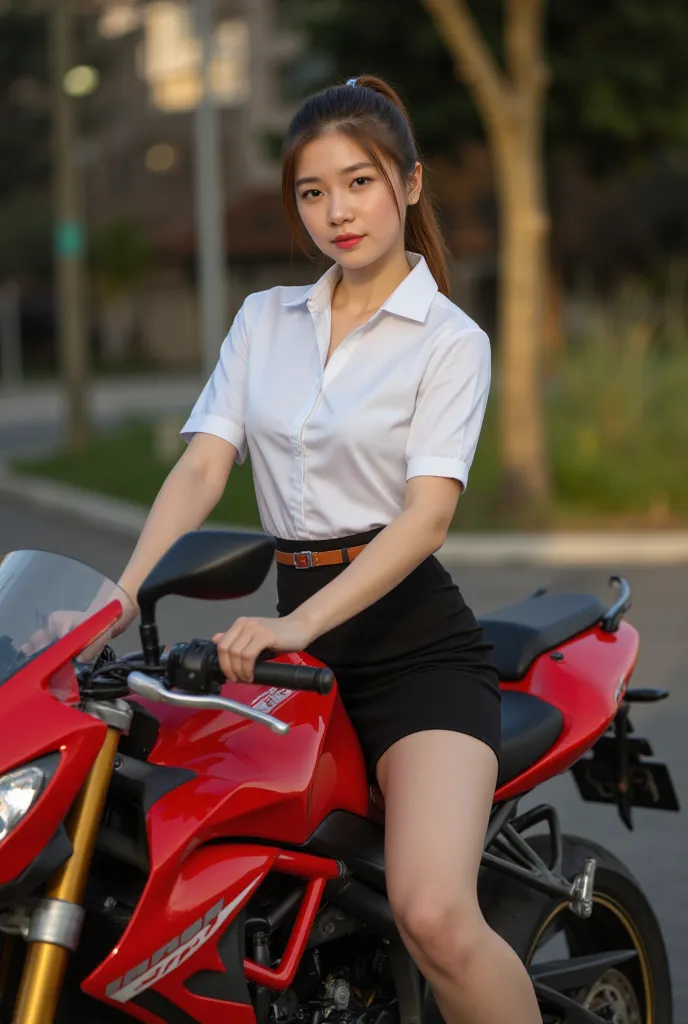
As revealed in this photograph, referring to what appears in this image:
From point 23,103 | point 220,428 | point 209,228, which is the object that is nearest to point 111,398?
point 209,228

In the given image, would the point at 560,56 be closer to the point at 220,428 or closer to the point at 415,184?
the point at 415,184

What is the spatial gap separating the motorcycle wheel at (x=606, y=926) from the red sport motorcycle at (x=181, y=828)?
0.73ft

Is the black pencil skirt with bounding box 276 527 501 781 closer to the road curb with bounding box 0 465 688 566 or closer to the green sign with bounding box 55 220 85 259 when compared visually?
the road curb with bounding box 0 465 688 566

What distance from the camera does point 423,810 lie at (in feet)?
9.33

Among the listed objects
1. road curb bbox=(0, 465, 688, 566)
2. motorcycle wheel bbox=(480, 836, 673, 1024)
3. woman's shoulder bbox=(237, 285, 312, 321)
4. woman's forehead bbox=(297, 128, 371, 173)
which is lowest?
road curb bbox=(0, 465, 688, 566)

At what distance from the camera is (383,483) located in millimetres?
3123

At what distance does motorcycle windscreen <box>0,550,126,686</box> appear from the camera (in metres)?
2.46

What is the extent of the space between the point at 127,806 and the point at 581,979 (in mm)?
1367

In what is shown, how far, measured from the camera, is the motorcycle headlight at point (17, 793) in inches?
89.0

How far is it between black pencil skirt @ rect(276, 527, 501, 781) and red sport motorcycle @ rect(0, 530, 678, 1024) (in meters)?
0.13

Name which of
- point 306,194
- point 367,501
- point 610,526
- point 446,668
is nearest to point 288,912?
point 446,668

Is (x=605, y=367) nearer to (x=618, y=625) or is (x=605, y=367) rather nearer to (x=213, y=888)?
(x=618, y=625)

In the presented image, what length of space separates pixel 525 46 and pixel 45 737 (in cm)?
1252

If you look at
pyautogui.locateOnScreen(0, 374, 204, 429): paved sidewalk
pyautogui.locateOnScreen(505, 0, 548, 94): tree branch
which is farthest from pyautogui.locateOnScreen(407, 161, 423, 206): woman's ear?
pyautogui.locateOnScreen(0, 374, 204, 429): paved sidewalk
